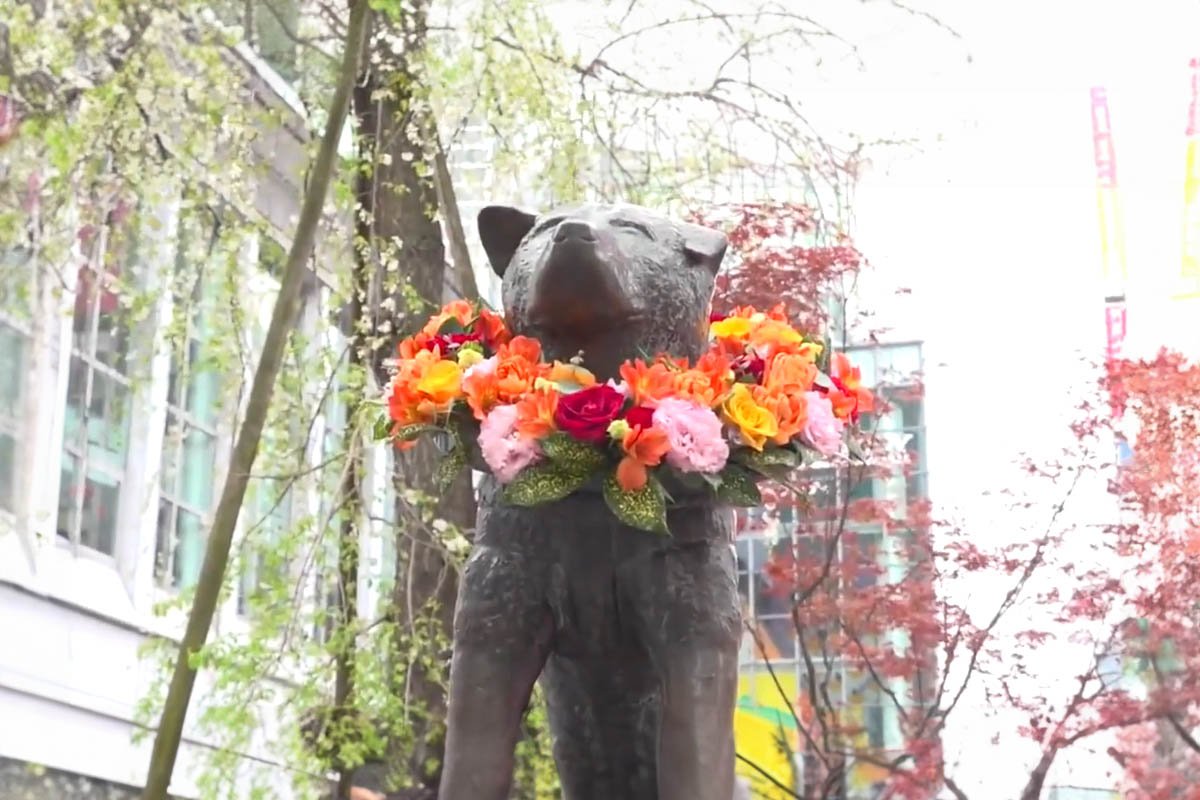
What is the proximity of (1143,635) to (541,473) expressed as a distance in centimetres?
397

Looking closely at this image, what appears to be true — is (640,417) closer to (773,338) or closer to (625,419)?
(625,419)

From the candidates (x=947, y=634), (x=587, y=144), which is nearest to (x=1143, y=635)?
(x=947, y=634)

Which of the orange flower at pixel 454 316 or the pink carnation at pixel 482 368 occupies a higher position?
the orange flower at pixel 454 316

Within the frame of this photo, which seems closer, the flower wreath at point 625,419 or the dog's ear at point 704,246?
the flower wreath at point 625,419

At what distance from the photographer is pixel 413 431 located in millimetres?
1520

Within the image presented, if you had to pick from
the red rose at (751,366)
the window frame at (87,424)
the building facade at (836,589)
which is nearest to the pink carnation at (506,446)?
the red rose at (751,366)

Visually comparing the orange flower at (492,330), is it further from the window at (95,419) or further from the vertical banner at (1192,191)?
the vertical banner at (1192,191)

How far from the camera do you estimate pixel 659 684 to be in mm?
1512

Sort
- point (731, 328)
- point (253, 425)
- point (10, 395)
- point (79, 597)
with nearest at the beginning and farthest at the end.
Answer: point (731, 328), point (253, 425), point (10, 395), point (79, 597)

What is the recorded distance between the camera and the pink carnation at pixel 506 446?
4.57 feet

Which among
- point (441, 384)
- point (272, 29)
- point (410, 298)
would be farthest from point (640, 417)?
point (272, 29)

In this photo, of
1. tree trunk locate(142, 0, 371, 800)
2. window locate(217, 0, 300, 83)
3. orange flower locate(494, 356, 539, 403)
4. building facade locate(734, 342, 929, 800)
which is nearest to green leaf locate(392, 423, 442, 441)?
orange flower locate(494, 356, 539, 403)

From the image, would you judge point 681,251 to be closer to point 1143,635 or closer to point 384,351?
point 384,351

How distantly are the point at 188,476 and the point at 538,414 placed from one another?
391 cm
